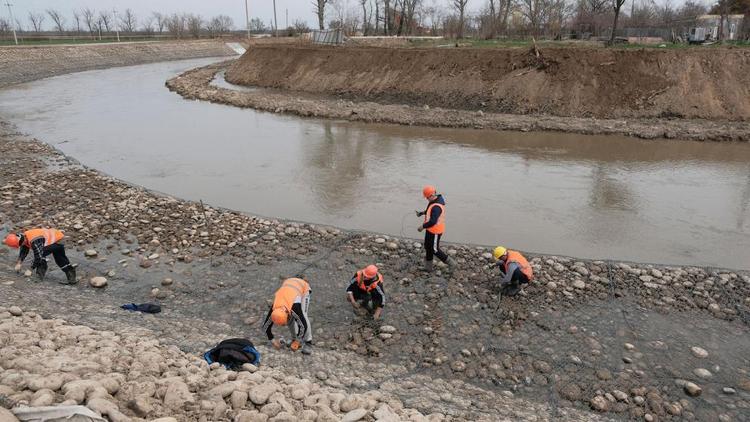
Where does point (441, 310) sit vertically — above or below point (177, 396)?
below

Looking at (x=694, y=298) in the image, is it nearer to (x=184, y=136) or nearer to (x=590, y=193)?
(x=590, y=193)

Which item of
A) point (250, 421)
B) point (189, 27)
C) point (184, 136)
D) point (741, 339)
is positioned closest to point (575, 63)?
point (184, 136)

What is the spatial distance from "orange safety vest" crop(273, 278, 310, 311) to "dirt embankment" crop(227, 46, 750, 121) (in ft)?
69.6

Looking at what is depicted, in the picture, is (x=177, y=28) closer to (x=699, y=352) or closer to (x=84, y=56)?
(x=84, y=56)

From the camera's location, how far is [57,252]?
8.43m

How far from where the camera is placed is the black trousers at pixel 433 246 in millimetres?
8727

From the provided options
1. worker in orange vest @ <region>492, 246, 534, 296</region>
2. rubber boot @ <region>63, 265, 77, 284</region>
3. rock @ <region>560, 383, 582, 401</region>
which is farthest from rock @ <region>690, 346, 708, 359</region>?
rubber boot @ <region>63, 265, 77, 284</region>

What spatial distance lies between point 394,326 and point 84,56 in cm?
6191

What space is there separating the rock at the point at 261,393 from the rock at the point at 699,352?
5.75m

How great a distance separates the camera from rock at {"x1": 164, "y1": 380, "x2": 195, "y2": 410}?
4.69 meters

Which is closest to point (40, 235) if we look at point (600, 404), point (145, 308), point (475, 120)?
point (145, 308)

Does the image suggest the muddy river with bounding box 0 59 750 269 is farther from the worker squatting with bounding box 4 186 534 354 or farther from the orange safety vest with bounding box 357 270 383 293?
the orange safety vest with bounding box 357 270 383 293

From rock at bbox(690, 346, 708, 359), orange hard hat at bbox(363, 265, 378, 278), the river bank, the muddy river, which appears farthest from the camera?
the muddy river

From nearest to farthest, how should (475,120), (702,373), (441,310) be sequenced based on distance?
(702,373)
(441,310)
(475,120)
